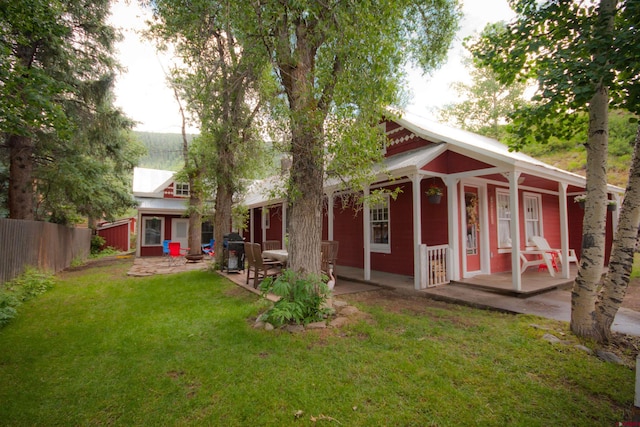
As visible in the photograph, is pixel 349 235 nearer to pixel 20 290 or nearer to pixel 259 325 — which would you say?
pixel 259 325

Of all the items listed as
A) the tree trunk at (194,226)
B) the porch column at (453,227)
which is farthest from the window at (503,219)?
the tree trunk at (194,226)

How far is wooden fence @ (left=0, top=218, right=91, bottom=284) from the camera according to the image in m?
6.45

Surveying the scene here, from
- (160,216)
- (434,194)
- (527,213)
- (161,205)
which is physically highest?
(161,205)

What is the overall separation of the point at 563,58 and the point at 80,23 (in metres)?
12.1

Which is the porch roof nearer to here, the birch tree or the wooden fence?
the wooden fence

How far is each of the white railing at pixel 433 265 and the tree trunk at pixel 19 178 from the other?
440 inches

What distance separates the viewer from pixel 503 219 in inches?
325

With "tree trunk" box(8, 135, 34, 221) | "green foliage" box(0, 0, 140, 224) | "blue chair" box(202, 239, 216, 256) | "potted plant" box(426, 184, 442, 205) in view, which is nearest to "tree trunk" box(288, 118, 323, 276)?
"potted plant" box(426, 184, 442, 205)

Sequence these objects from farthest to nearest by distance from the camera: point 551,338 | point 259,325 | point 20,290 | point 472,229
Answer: point 472,229 → point 20,290 → point 259,325 → point 551,338

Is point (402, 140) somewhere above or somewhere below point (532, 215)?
above

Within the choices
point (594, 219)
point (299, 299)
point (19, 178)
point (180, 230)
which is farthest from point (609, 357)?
point (180, 230)

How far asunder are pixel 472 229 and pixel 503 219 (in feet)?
4.63

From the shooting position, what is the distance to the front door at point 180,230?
17.1 meters

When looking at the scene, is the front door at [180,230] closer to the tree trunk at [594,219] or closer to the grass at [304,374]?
the grass at [304,374]
